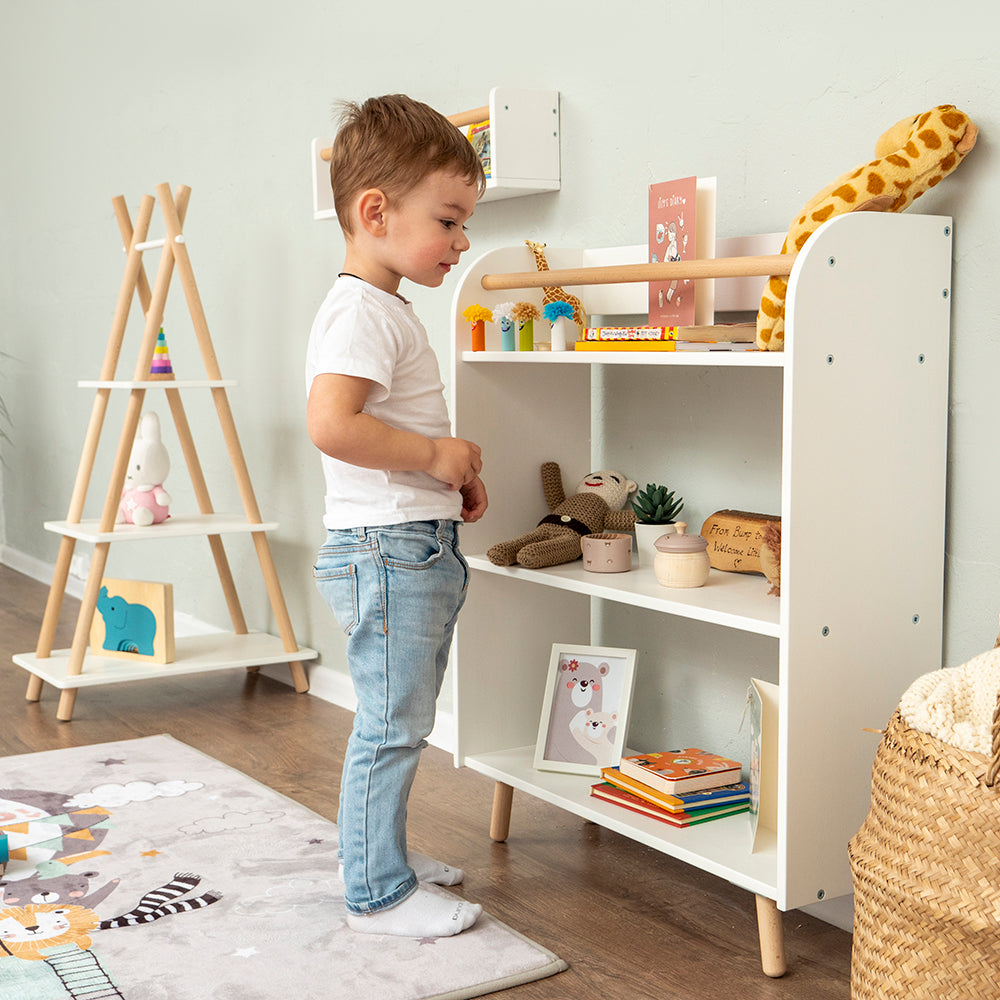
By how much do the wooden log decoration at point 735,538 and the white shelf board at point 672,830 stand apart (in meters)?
0.34

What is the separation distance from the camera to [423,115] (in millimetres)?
1523

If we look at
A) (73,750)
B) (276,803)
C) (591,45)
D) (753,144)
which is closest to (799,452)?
(753,144)

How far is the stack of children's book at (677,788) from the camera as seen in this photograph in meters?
1.67

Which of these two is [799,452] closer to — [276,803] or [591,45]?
[591,45]

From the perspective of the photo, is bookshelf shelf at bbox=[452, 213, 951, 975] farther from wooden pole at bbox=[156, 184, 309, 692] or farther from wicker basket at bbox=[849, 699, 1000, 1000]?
wooden pole at bbox=[156, 184, 309, 692]

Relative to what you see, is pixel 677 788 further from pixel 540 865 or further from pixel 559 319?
pixel 559 319

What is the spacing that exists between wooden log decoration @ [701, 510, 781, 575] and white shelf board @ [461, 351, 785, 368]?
0.72ft

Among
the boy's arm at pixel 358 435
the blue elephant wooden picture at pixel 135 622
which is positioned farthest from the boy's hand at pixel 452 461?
the blue elephant wooden picture at pixel 135 622

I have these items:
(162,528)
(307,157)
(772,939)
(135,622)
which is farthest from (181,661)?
(772,939)

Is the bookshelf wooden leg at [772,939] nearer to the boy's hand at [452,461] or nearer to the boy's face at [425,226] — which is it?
the boy's hand at [452,461]

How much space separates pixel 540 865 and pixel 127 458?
1.44m

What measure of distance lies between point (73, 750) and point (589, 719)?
3.63 ft

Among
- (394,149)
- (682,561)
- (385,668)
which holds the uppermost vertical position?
(394,149)

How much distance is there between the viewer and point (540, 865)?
6.10 ft
